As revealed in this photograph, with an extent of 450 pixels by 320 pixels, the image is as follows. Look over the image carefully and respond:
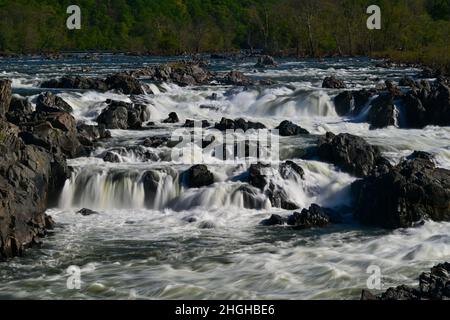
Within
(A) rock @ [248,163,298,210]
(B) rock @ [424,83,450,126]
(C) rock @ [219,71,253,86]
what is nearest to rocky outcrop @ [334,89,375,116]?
(B) rock @ [424,83,450,126]

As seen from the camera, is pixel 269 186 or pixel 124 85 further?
pixel 124 85

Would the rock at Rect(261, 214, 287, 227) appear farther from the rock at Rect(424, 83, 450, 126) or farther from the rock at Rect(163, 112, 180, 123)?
the rock at Rect(424, 83, 450, 126)

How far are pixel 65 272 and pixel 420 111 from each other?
21.2m

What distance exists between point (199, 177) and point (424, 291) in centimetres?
1015

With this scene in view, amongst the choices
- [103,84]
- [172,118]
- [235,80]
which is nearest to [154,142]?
[172,118]

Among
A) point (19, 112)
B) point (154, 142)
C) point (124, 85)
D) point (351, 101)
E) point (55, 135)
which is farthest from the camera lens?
point (124, 85)

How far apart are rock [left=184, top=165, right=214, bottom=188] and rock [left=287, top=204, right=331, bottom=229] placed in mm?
Result: 3422

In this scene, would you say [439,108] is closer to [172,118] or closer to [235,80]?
[172,118]

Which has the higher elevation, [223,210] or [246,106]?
[246,106]

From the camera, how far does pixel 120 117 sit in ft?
104

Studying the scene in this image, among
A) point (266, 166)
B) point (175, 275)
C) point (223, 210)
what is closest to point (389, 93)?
point (266, 166)
